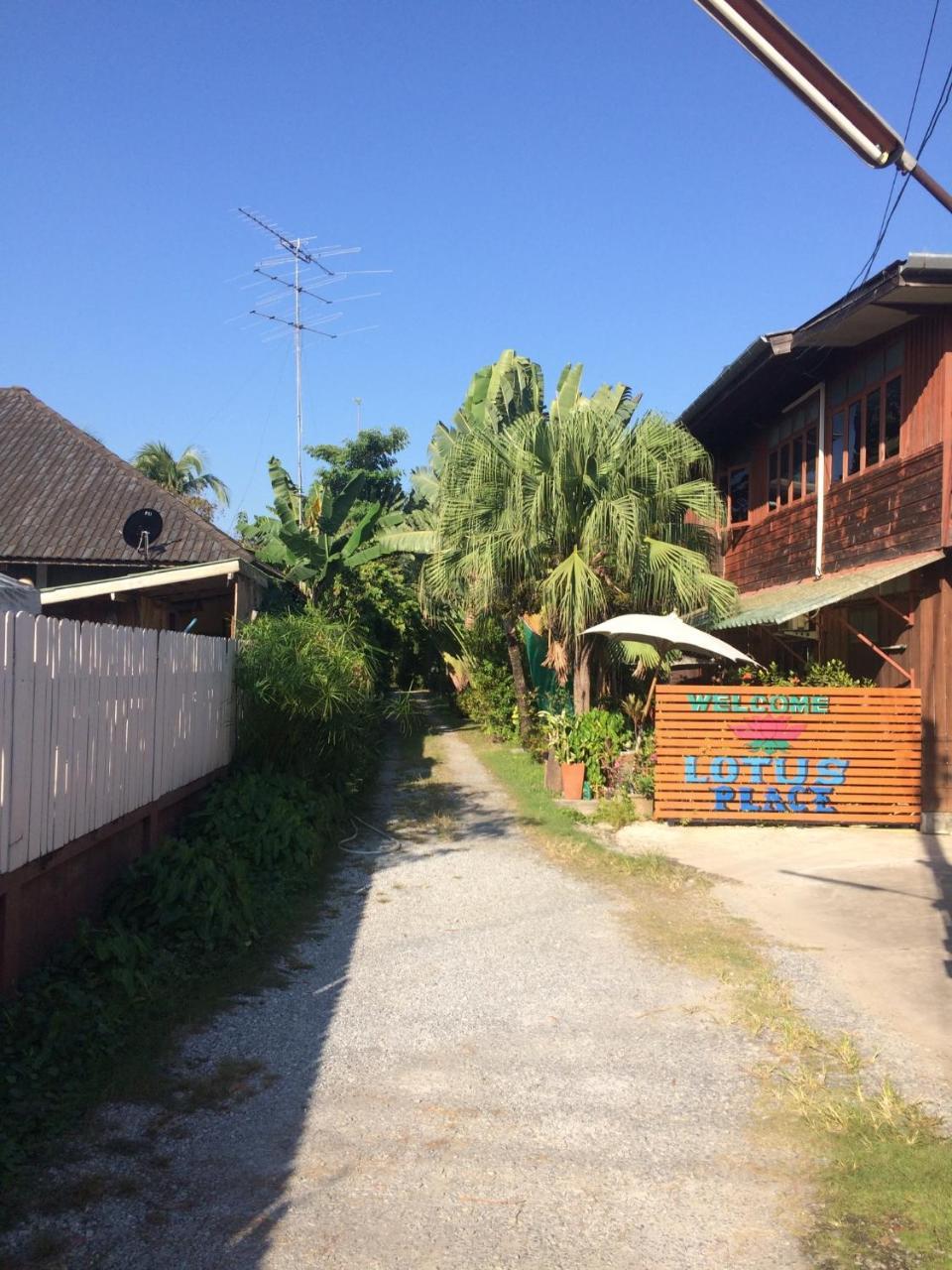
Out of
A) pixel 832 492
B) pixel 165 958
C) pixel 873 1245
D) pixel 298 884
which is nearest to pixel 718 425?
pixel 832 492

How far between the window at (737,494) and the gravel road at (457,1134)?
14124 mm

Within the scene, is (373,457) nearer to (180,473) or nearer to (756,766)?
(180,473)

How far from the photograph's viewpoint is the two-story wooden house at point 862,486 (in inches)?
451

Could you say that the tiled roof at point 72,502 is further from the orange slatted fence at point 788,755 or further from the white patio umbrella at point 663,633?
the orange slatted fence at point 788,755

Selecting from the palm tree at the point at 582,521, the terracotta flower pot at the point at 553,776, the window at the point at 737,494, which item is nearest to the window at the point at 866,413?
the palm tree at the point at 582,521

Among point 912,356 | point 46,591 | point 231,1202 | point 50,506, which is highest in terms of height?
point 912,356

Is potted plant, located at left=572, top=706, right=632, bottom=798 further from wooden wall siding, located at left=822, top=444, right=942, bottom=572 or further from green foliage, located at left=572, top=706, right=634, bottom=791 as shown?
wooden wall siding, located at left=822, top=444, right=942, bottom=572

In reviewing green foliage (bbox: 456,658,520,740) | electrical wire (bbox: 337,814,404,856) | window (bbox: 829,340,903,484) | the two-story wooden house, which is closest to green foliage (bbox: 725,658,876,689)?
the two-story wooden house

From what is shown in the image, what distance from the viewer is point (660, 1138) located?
412cm

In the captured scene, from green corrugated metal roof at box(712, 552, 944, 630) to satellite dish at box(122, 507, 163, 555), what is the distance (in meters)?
8.67

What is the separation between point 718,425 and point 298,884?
14.0 meters

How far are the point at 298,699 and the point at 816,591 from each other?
22.9 feet

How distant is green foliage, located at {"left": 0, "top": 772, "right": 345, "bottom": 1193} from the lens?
4.12 m

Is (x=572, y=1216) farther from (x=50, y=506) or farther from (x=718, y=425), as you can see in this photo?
(x=718, y=425)
